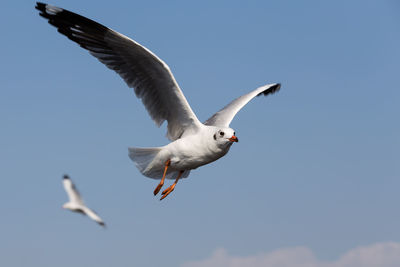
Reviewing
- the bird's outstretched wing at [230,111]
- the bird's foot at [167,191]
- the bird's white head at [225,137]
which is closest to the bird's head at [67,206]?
the bird's foot at [167,191]

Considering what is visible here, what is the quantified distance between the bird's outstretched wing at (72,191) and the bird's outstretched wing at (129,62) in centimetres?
356

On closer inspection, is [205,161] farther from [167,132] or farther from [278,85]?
[278,85]

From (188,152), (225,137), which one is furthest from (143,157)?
(225,137)

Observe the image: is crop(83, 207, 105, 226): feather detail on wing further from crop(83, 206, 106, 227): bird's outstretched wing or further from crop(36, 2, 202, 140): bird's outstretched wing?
crop(36, 2, 202, 140): bird's outstretched wing

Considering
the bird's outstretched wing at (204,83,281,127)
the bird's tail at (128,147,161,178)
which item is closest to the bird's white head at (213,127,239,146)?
the bird's outstretched wing at (204,83,281,127)

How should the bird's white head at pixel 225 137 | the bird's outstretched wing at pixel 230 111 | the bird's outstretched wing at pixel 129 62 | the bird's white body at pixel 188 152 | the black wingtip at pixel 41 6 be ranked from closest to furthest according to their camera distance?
the bird's white head at pixel 225 137
the bird's white body at pixel 188 152
the bird's outstretched wing at pixel 129 62
the black wingtip at pixel 41 6
the bird's outstretched wing at pixel 230 111

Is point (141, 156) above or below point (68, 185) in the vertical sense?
below

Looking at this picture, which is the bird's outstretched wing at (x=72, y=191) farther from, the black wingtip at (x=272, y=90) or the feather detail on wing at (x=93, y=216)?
the black wingtip at (x=272, y=90)

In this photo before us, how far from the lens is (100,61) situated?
A: 33.9 ft

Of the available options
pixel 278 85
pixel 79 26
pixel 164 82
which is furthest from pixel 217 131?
pixel 278 85

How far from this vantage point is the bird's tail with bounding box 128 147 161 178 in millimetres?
10703

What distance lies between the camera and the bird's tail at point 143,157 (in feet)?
35.1

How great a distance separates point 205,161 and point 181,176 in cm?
129

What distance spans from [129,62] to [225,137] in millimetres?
2022
